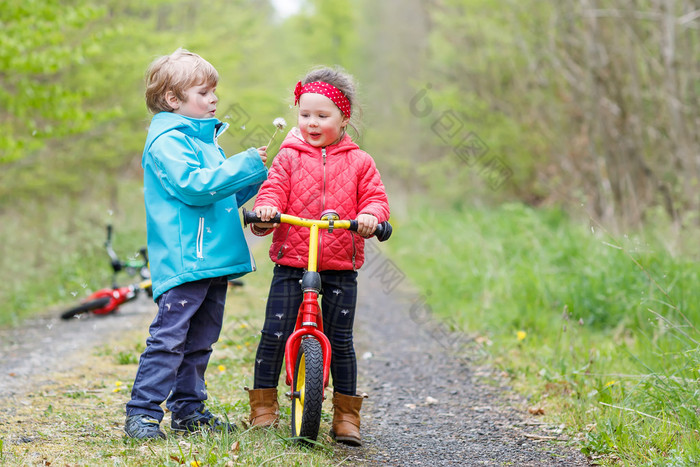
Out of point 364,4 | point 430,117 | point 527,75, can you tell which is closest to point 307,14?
point 364,4

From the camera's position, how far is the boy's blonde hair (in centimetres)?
330

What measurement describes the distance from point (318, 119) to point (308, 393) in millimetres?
1282

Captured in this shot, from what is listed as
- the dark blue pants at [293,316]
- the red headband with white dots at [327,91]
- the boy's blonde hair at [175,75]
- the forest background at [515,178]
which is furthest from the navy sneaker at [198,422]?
the red headband with white dots at [327,91]

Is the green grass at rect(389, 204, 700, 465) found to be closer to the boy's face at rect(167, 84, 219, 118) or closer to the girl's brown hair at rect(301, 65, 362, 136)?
the girl's brown hair at rect(301, 65, 362, 136)

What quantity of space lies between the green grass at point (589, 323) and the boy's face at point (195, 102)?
187 cm

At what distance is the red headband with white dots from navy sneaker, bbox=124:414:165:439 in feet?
5.45

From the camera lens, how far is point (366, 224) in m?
3.16

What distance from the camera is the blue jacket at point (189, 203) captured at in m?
3.10

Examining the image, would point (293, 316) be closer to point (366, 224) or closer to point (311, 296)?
point (311, 296)

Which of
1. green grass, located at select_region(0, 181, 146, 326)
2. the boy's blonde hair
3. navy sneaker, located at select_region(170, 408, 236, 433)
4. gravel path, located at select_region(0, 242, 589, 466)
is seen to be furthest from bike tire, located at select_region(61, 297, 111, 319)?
the boy's blonde hair

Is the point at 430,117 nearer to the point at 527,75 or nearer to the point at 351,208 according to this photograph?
the point at 527,75

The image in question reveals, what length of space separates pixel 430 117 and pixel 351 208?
14.9m

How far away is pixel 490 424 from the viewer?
3.89 metres

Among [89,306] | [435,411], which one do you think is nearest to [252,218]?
[435,411]
